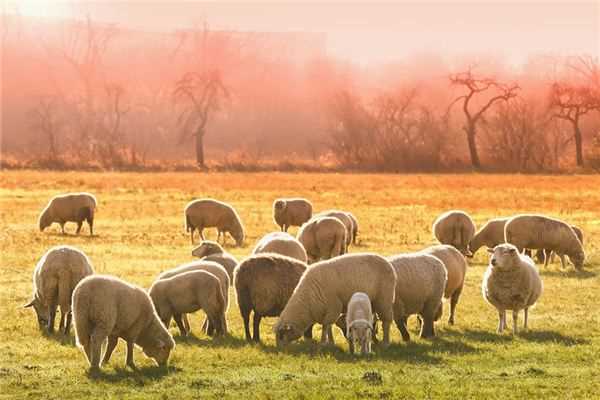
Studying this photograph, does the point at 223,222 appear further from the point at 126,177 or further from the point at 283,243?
the point at 126,177

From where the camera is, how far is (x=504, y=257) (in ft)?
60.3

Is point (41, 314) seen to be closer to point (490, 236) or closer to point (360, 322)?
point (360, 322)

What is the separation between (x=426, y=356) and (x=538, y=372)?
67.4 inches

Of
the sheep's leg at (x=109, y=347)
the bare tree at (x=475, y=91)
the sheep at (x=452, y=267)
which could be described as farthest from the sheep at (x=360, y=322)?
the bare tree at (x=475, y=91)

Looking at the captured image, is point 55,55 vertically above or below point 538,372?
above

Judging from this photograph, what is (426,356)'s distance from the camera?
52.9 ft

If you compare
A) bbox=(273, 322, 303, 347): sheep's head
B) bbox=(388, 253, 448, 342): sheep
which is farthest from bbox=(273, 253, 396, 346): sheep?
bbox=(388, 253, 448, 342): sheep

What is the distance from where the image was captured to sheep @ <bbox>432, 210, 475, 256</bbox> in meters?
29.2

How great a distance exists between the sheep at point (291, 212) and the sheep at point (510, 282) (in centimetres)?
1649

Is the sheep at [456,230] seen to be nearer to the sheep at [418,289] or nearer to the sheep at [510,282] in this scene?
the sheep at [510,282]

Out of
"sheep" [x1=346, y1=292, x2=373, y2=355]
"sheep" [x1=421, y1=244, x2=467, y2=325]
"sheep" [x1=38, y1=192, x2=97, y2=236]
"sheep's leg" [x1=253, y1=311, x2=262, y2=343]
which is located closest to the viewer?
"sheep" [x1=346, y1=292, x2=373, y2=355]

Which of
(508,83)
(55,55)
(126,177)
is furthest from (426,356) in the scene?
(55,55)

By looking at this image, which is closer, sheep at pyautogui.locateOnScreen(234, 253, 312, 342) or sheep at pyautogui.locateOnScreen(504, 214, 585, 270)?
sheep at pyautogui.locateOnScreen(234, 253, 312, 342)

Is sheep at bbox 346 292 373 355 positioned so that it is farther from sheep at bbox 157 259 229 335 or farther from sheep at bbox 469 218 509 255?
sheep at bbox 469 218 509 255
